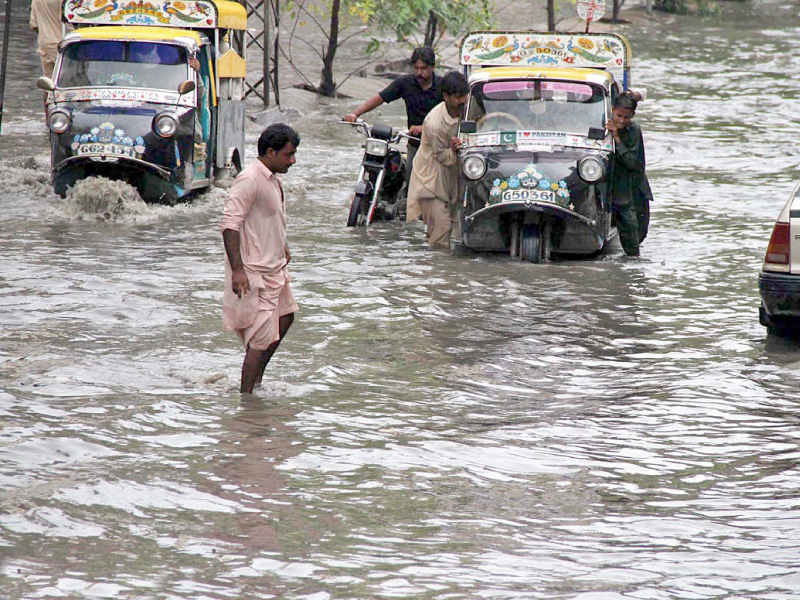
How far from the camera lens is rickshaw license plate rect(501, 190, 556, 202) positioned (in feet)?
37.9

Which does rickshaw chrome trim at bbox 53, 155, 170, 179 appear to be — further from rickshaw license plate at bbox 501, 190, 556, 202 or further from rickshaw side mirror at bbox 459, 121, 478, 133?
rickshaw license plate at bbox 501, 190, 556, 202

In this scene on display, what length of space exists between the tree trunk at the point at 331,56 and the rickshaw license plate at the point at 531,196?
523 inches

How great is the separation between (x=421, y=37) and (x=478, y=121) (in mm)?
23067

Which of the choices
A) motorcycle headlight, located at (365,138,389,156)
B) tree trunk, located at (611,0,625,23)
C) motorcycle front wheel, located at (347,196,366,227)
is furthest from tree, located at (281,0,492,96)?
tree trunk, located at (611,0,625,23)

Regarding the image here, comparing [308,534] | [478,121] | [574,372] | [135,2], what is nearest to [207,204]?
[135,2]

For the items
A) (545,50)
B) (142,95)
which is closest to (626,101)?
(545,50)

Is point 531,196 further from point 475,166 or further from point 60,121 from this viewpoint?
point 60,121

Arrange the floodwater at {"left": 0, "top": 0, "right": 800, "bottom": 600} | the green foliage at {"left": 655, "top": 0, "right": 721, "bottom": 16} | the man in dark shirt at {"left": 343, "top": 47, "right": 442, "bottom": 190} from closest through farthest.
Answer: the floodwater at {"left": 0, "top": 0, "right": 800, "bottom": 600}, the man in dark shirt at {"left": 343, "top": 47, "right": 442, "bottom": 190}, the green foliage at {"left": 655, "top": 0, "right": 721, "bottom": 16}

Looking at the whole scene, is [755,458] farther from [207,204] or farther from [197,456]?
[207,204]

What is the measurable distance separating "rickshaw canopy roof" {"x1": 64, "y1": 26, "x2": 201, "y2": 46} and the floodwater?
1912 millimetres

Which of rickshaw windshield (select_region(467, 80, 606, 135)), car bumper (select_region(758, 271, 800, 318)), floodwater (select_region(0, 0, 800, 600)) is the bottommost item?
floodwater (select_region(0, 0, 800, 600))

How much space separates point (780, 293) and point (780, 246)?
317mm

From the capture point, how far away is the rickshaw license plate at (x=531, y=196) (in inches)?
455

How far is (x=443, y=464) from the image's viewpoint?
21.3 feet
